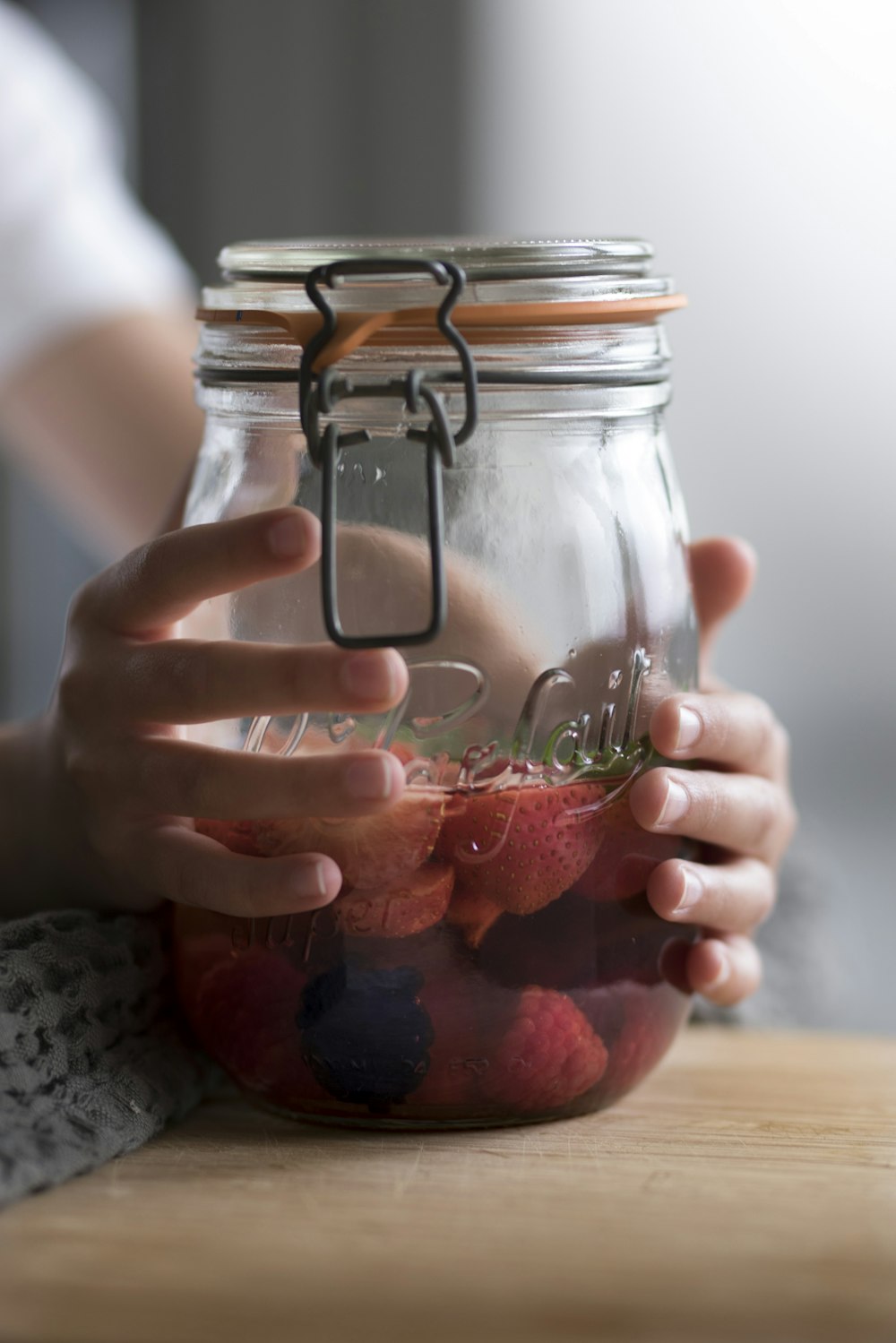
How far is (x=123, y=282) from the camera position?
107 cm

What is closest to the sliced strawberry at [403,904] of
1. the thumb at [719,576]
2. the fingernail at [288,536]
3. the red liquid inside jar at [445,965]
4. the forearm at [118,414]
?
the red liquid inside jar at [445,965]

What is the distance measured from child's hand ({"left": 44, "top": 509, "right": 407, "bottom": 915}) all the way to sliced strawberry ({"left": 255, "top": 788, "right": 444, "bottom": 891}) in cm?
1

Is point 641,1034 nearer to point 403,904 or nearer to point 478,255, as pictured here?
point 403,904

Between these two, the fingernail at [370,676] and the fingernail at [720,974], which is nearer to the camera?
the fingernail at [370,676]

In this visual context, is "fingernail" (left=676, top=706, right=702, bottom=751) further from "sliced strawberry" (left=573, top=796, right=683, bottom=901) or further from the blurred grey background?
the blurred grey background

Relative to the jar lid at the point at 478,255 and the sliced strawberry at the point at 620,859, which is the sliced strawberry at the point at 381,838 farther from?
the jar lid at the point at 478,255

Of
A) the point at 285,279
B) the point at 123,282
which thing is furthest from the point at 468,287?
the point at 123,282

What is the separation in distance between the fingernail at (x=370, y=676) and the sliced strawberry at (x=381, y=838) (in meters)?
0.04

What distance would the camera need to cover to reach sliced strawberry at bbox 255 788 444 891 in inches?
18.1

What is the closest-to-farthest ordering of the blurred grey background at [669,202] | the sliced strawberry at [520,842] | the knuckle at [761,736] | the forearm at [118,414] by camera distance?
the sliced strawberry at [520,842] → the knuckle at [761,736] → the forearm at [118,414] → the blurred grey background at [669,202]

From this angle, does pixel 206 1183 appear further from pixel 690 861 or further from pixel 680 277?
pixel 680 277

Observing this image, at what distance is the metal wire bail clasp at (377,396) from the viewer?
0.43 meters

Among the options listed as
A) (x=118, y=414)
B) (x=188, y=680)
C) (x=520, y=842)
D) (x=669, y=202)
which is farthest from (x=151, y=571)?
(x=669, y=202)

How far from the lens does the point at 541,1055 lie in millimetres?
483
